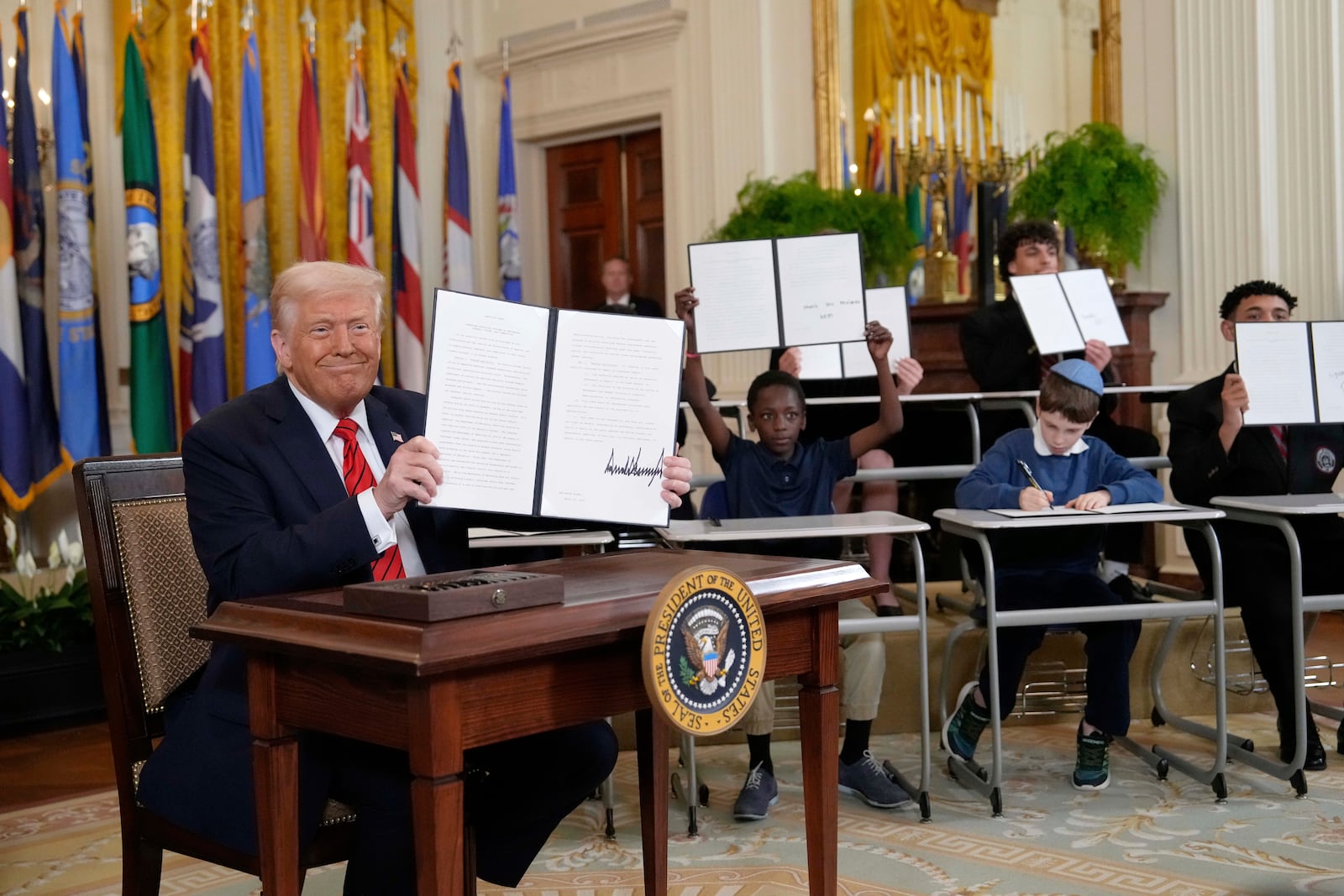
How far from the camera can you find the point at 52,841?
10.3 ft

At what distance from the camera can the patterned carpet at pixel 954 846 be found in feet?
8.81

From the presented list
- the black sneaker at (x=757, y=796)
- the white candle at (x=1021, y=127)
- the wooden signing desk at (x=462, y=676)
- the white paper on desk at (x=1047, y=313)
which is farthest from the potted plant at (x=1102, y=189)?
the wooden signing desk at (x=462, y=676)

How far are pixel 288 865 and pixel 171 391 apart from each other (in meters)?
5.00

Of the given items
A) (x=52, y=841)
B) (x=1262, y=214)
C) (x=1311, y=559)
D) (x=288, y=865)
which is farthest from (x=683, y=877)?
(x=1262, y=214)

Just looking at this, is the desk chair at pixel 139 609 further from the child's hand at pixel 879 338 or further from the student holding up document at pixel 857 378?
the student holding up document at pixel 857 378

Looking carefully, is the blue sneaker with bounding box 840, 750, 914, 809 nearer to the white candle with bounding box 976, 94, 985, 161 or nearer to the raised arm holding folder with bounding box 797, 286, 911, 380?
the raised arm holding folder with bounding box 797, 286, 911, 380

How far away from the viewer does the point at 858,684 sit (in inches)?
130

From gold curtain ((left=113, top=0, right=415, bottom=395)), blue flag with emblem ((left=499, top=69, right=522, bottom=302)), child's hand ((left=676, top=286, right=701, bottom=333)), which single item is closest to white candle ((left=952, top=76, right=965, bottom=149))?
blue flag with emblem ((left=499, top=69, right=522, bottom=302))

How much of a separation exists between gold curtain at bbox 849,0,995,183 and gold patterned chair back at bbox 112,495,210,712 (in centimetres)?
523

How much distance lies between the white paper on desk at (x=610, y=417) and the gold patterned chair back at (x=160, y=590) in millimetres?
707

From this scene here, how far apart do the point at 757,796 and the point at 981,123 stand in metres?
4.64

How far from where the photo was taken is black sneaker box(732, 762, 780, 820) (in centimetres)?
314

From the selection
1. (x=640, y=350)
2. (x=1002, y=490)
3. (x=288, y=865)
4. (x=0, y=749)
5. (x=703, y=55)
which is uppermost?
(x=703, y=55)

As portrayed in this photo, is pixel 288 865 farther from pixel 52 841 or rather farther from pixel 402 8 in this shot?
pixel 402 8
